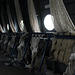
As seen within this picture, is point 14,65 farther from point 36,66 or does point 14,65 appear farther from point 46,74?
point 46,74

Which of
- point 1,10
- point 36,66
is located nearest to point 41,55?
point 36,66

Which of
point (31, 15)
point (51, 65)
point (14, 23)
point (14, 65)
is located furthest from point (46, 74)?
point (14, 23)

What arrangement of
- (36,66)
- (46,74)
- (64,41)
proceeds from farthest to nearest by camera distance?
(36,66), (46,74), (64,41)

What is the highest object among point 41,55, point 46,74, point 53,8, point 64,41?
point 53,8

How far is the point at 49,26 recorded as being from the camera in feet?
13.9

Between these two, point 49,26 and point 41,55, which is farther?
point 49,26

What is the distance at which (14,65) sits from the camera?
420 centimetres

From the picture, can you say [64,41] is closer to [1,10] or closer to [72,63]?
[72,63]

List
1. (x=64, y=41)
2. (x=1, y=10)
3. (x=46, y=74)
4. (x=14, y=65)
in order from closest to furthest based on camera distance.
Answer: (x=64, y=41) → (x=46, y=74) → (x=14, y=65) → (x=1, y=10)

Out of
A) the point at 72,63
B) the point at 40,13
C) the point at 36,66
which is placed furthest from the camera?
the point at 40,13

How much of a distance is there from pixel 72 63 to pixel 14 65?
7.01 feet

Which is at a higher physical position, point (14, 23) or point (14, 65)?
point (14, 23)

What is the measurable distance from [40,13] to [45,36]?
0.96 metres

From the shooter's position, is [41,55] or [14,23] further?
[14,23]
